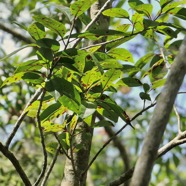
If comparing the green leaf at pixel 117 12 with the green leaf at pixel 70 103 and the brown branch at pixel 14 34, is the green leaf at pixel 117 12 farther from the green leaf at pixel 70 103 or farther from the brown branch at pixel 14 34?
the brown branch at pixel 14 34

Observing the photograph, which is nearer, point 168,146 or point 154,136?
point 154,136

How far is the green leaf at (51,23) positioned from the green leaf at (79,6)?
0.14 ft

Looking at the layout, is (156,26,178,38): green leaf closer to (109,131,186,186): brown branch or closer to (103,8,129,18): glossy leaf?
(103,8,129,18): glossy leaf

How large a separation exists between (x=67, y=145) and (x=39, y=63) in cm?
17

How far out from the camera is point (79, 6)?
82 centimetres

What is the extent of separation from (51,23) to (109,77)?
0.13 m

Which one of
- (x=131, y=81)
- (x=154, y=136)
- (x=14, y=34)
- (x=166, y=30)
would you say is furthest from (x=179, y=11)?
(x=14, y=34)

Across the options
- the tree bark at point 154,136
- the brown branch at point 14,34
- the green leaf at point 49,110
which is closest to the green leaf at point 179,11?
the green leaf at point 49,110

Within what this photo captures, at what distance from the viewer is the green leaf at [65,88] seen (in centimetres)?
76

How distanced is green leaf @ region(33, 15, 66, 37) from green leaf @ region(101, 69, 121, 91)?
0.10 meters

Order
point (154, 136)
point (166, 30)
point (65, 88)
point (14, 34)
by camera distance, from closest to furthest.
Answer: point (154, 136), point (65, 88), point (166, 30), point (14, 34)

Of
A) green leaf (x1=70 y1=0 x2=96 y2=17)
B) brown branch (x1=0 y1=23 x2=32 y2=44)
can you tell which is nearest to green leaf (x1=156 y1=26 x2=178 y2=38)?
green leaf (x1=70 y1=0 x2=96 y2=17)

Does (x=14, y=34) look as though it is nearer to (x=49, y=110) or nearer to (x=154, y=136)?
(x=49, y=110)

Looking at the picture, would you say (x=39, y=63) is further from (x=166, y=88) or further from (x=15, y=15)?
(x=15, y=15)
